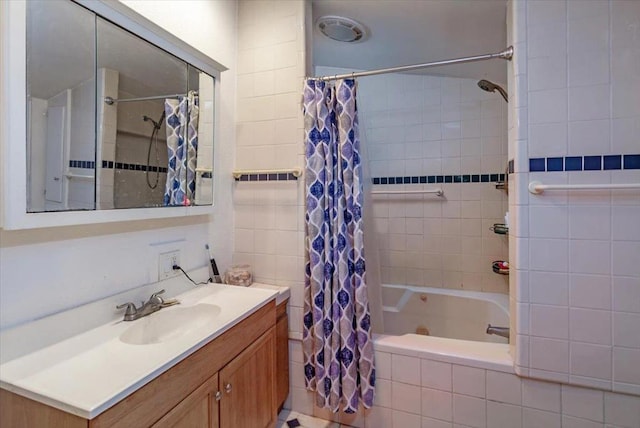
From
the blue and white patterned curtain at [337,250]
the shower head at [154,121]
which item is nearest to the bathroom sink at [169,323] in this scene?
the blue and white patterned curtain at [337,250]

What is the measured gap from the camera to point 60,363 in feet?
2.73

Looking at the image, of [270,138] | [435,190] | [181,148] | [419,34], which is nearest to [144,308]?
[181,148]

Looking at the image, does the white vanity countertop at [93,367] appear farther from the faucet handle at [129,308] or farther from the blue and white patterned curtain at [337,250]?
the blue and white patterned curtain at [337,250]

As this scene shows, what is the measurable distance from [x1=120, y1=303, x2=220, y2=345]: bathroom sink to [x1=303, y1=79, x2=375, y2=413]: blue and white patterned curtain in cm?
56

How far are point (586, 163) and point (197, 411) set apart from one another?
70.1 inches

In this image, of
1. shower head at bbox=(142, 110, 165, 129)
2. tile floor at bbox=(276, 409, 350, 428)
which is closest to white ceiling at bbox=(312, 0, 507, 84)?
shower head at bbox=(142, 110, 165, 129)

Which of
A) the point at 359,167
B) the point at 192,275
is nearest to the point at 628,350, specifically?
the point at 359,167

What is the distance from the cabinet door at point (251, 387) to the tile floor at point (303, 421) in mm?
241

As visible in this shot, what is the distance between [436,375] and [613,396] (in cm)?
70

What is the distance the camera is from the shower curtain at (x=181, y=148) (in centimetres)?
136

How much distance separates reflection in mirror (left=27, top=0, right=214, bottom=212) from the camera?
Answer: 881 millimetres

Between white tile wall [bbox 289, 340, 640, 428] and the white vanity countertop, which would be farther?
white tile wall [bbox 289, 340, 640, 428]

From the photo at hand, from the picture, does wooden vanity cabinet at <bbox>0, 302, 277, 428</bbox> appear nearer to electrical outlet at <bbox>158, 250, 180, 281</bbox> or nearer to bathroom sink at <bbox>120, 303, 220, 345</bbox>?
bathroom sink at <bbox>120, 303, 220, 345</bbox>

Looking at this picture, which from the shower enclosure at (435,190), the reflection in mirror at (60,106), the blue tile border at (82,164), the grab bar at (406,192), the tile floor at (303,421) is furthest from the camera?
the grab bar at (406,192)
